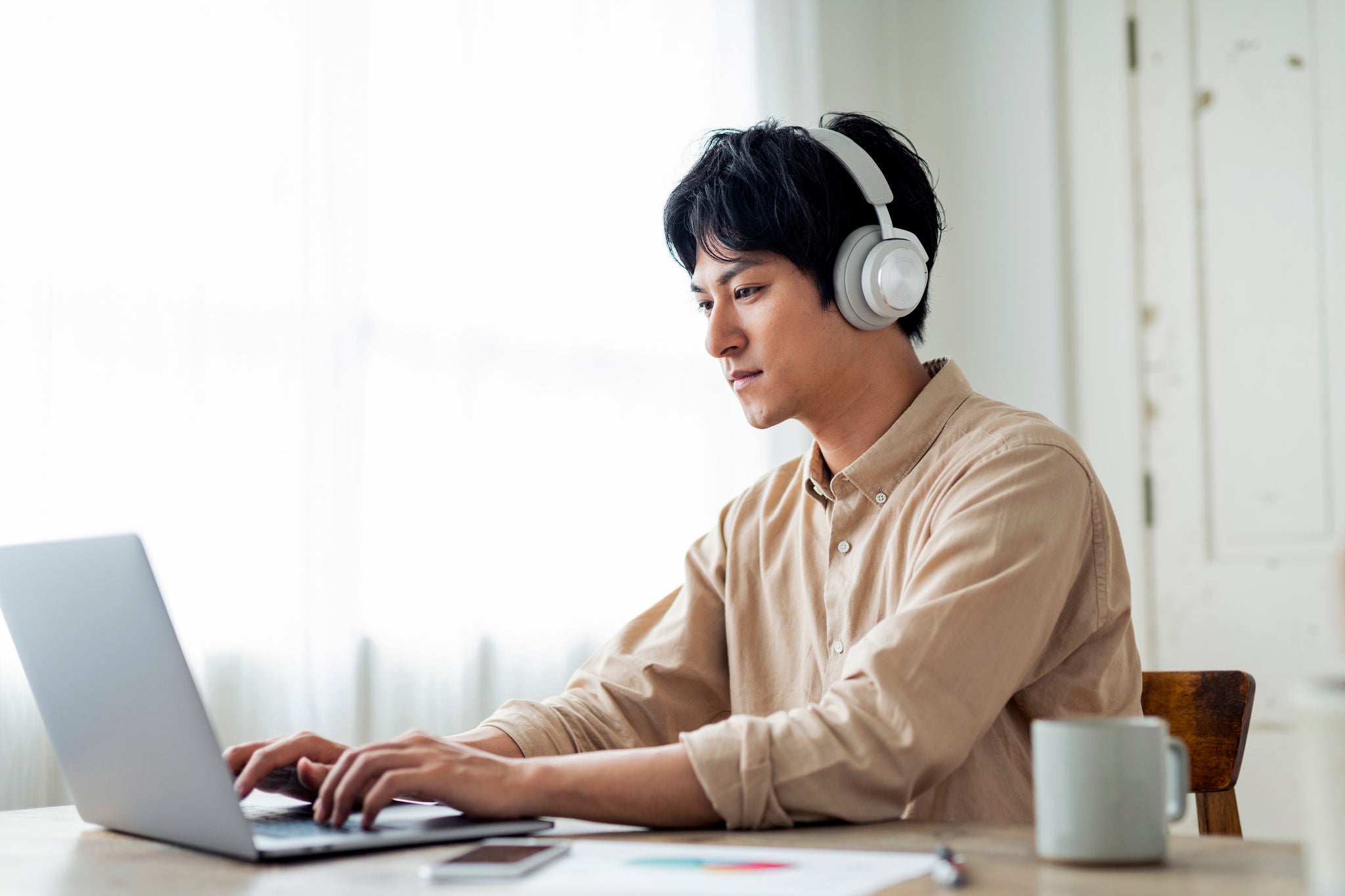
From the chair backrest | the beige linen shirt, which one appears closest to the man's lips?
the beige linen shirt

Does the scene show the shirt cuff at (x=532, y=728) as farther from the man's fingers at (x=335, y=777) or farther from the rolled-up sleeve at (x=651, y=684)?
the man's fingers at (x=335, y=777)

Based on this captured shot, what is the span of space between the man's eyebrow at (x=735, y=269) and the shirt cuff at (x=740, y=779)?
61 cm

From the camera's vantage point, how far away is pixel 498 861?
747mm

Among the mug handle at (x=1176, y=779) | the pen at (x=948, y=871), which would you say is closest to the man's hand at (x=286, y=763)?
the pen at (x=948, y=871)

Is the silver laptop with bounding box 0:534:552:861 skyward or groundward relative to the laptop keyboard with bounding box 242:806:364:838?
skyward

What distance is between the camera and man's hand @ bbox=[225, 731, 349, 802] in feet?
3.26

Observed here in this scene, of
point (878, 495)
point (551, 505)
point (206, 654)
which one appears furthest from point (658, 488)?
point (878, 495)

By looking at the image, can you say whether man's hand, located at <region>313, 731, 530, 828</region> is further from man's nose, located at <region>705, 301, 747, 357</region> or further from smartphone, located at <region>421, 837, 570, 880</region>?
man's nose, located at <region>705, 301, 747, 357</region>

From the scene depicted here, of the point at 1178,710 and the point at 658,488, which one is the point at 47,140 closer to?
the point at 658,488

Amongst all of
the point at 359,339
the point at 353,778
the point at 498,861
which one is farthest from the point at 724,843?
the point at 359,339

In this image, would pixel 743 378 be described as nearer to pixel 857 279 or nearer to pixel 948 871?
pixel 857 279

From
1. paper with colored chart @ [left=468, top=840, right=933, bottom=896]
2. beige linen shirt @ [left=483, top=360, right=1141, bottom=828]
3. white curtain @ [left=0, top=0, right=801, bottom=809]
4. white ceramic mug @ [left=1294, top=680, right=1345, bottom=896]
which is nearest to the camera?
white ceramic mug @ [left=1294, top=680, right=1345, bottom=896]

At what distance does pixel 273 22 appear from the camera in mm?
1928

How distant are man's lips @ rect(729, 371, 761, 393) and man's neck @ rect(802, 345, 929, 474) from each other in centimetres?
8
